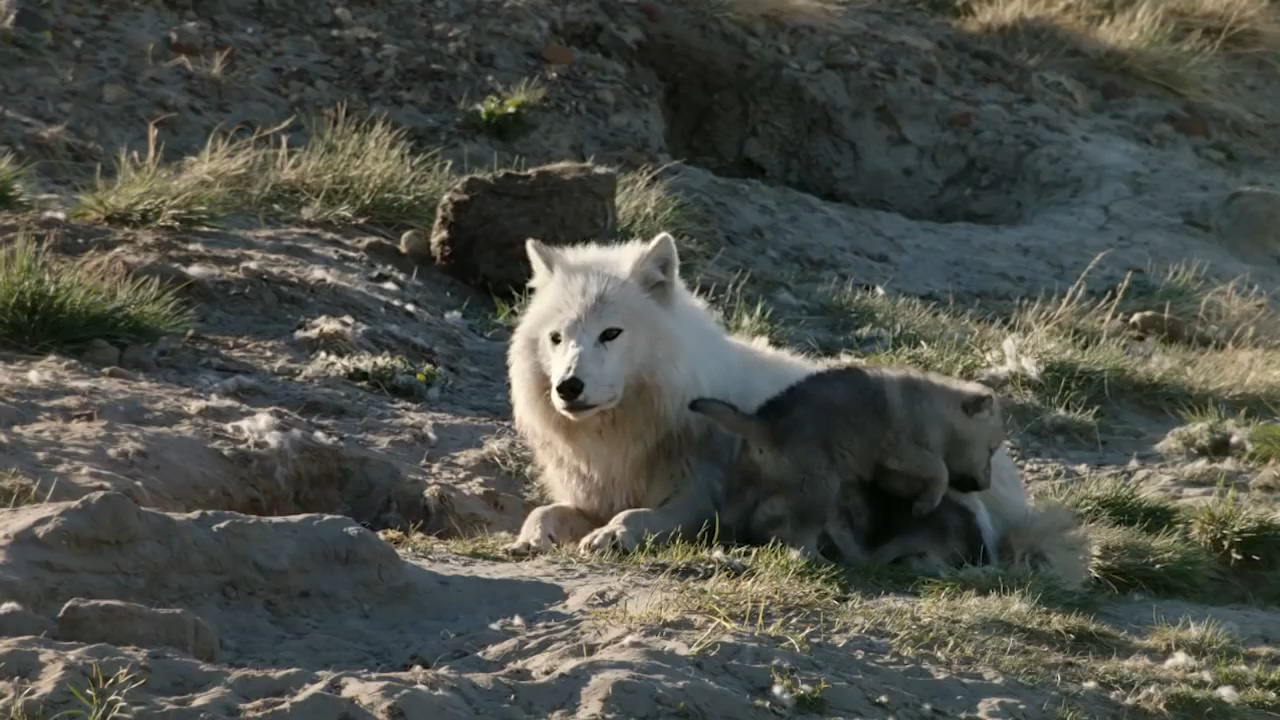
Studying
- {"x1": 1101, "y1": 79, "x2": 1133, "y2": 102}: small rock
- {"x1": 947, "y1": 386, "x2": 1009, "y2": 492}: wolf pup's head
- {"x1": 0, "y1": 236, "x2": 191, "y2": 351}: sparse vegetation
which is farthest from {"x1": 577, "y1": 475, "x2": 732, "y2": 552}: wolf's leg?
{"x1": 1101, "y1": 79, "x2": 1133, "y2": 102}: small rock

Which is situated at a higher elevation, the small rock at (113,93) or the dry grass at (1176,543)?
the dry grass at (1176,543)

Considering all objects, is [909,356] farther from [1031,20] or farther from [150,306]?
[1031,20]

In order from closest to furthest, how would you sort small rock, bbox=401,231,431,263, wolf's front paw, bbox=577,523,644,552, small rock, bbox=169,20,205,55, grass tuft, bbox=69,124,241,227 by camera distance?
wolf's front paw, bbox=577,523,644,552
grass tuft, bbox=69,124,241,227
small rock, bbox=401,231,431,263
small rock, bbox=169,20,205,55

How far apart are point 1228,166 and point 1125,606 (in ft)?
29.3

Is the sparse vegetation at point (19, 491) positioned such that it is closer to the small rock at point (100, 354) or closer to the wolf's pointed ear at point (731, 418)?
the small rock at point (100, 354)

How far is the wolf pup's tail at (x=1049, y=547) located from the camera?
6746mm

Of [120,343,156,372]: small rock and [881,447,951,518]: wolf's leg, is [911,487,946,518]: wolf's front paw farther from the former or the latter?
[120,343,156,372]: small rock

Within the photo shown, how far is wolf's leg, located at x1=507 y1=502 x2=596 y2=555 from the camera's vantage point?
21.1ft

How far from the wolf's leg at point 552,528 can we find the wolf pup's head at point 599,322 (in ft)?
1.32

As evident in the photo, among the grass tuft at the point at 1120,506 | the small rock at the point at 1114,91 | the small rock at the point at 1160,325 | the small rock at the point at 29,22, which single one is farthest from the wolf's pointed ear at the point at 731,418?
the small rock at the point at 1114,91

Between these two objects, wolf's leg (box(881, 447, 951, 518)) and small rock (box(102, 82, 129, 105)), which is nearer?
wolf's leg (box(881, 447, 951, 518))

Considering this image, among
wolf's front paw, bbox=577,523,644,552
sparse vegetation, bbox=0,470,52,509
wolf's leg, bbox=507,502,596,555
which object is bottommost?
wolf's leg, bbox=507,502,596,555

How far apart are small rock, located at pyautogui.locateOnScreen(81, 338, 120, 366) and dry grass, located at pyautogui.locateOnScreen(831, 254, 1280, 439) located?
3.74 m

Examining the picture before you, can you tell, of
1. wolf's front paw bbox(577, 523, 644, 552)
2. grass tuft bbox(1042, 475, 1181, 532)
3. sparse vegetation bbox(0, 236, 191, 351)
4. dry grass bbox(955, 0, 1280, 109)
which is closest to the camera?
wolf's front paw bbox(577, 523, 644, 552)
